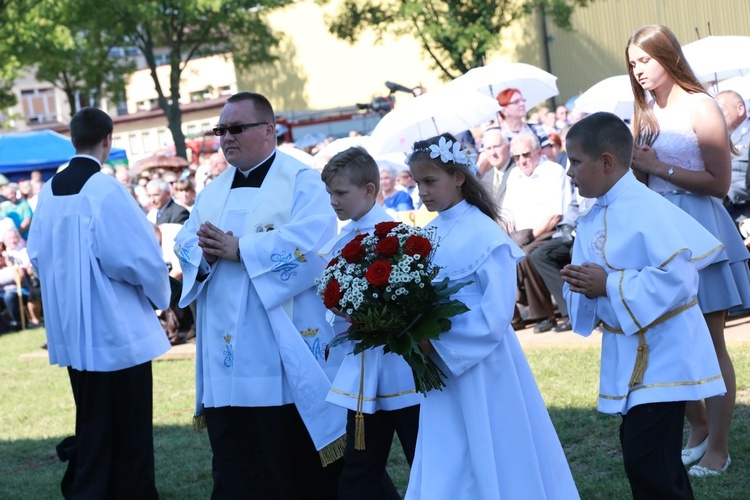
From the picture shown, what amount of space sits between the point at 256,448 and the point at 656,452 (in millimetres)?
2112

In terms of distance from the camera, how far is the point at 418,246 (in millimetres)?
3873

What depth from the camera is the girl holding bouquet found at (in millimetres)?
4020

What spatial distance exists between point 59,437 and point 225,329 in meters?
3.72

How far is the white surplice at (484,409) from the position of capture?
13.2 ft

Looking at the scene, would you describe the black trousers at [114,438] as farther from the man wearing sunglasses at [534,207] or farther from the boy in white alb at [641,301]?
the man wearing sunglasses at [534,207]

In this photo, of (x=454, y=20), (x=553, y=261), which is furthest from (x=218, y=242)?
(x=454, y=20)

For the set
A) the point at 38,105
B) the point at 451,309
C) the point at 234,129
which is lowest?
the point at 451,309

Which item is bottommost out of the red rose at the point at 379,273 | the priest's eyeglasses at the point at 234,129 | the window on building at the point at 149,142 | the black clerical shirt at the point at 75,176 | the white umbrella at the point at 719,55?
the red rose at the point at 379,273

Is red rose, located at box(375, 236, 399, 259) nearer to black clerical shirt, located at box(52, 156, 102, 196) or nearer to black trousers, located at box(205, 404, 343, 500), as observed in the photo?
black trousers, located at box(205, 404, 343, 500)

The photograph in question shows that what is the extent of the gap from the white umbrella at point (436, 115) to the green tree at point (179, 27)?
67.8ft

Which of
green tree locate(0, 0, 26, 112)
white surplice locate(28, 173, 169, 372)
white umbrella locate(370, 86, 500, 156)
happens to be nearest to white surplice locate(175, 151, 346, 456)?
white surplice locate(28, 173, 169, 372)

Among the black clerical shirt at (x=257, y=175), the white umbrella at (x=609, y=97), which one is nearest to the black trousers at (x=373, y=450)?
the black clerical shirt at (x=257, y=175)

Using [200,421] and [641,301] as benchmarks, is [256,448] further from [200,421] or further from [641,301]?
[641,301]

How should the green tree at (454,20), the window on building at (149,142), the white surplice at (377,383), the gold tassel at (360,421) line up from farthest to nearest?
1. the window on building at (149,142)
2. the green tree at (454,20)
3. the white surplice at (377,383)
4. the gold tassel at (360,421)
